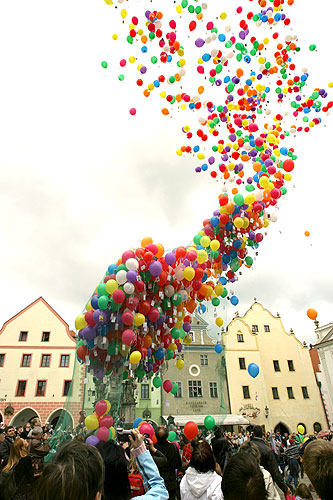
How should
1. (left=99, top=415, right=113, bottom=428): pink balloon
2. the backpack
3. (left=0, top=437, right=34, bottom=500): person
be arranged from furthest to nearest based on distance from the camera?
(left=99, top=415, right=113, bottom=428): pink balloon → (left=0, top=437, right=34, bottom=500): person → the backpack

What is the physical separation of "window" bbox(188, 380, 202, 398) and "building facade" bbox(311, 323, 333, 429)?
17810 millimetres

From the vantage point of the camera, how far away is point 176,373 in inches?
224

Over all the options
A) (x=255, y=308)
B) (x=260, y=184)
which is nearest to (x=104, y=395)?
(x=260, y=184)

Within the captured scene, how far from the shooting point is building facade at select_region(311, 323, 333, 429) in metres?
19.8

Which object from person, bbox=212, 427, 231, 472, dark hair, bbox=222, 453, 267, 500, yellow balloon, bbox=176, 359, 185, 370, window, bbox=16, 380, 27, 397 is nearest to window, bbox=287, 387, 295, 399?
window, bbox=16, 380, 27, 397

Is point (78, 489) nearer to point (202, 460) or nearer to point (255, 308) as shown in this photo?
point (202, 460)

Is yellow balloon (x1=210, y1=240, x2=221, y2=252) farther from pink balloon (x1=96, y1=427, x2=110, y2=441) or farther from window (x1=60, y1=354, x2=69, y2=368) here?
window (x1=60, y1=354, x2=69, y2=368)

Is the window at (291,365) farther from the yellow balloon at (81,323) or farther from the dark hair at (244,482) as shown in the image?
the dark hair at (244,482)

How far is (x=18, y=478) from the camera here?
307cm

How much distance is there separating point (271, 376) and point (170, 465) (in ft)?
61.1

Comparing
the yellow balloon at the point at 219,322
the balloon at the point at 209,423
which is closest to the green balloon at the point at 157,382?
the balloon at the point at 209,423

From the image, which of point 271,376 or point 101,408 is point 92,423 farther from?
point 271,376

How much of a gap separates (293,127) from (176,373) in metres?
5.60

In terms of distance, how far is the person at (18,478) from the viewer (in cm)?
298
